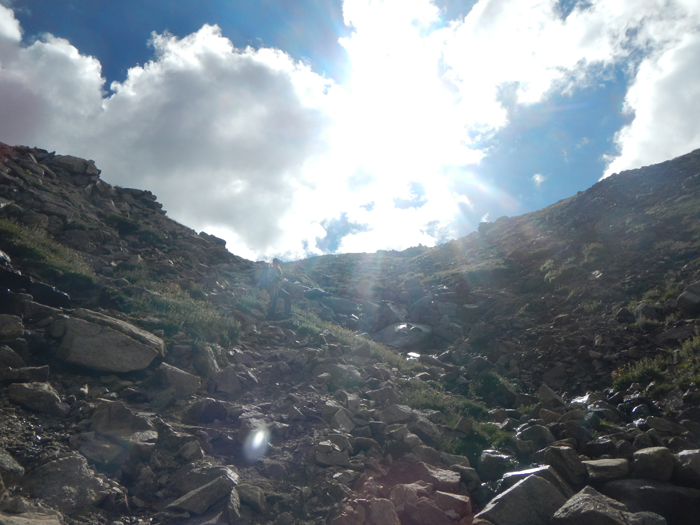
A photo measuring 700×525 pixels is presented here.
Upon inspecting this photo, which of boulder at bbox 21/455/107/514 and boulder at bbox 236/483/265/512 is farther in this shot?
boulder at bbox 236/483/265/512

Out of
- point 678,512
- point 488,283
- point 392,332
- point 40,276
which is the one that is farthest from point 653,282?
point 40,276

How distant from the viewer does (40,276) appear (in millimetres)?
8852

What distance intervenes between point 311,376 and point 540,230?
21.1m

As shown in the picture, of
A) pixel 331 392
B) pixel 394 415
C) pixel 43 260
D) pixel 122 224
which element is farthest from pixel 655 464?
pixel 122 224

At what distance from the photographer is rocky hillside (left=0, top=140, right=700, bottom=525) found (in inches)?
181

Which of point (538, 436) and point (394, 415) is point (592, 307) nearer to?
point (538, 436)

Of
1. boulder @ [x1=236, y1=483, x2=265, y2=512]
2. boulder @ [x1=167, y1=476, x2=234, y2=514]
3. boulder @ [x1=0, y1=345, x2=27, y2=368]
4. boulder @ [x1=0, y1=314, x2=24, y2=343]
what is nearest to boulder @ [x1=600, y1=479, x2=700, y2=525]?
boulder @ [x1=236, y1=483, x2=265, y2=512]

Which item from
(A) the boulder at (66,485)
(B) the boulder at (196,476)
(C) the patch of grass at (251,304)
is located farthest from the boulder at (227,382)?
(C) the patch of grass at (251,304)

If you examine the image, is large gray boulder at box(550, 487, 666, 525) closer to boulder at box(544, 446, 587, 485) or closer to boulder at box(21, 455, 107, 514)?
boulder at box(544, 446, 587, 485)

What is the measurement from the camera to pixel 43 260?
9.41 m

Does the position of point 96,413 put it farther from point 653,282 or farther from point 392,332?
point 653,282

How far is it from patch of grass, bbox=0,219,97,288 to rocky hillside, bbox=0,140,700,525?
0.17 feet

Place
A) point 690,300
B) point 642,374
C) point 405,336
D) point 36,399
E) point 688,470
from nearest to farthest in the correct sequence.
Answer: point 688,470 < point 36,399 < point 642,374 < point 690,300 < point 405,336

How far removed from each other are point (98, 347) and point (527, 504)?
20.8 ft
